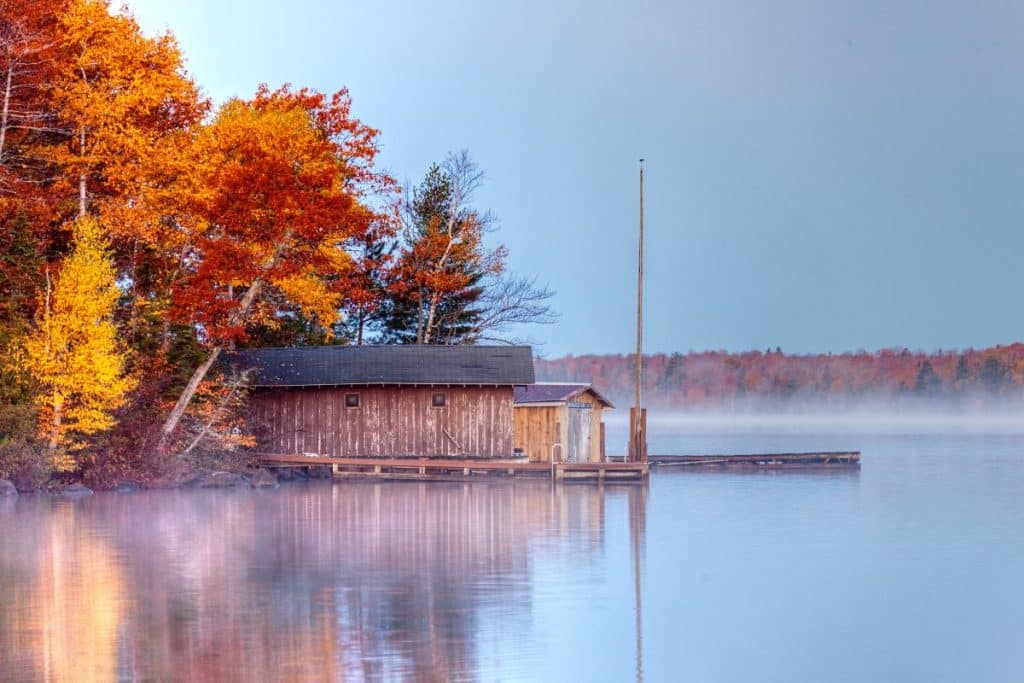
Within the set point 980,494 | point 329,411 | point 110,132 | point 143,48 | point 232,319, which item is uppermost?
point 143,48

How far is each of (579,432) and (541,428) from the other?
1.49m

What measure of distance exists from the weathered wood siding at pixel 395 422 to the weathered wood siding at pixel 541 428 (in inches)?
35.7

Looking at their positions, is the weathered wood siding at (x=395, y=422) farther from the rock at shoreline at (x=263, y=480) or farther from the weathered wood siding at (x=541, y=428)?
the rock at shoreline at (x=263, y=480)

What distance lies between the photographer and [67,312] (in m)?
38.9

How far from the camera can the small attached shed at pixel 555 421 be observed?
47344mm

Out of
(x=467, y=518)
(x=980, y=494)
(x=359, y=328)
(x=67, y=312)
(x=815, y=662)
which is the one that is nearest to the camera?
(x=815, y=662)

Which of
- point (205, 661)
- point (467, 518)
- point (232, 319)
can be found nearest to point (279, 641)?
point (205, 661)

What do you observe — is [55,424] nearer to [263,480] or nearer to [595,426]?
[263,480]

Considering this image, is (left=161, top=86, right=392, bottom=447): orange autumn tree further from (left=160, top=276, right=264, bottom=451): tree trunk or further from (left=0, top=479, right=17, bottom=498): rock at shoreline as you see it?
(left=0, top=479, right=17, bottom=498): rock at shoreline

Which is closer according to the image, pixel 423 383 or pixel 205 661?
pixel 205 661

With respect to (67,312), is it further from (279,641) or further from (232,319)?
(279,641)

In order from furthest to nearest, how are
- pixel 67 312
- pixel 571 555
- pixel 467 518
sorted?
pixel 67 312 < pixel 467 518 < pixel 571 555

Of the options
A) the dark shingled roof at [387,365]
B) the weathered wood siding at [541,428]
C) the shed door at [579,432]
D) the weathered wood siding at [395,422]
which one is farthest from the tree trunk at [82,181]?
the shed door at [579,432]

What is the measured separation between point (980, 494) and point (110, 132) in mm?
29609
